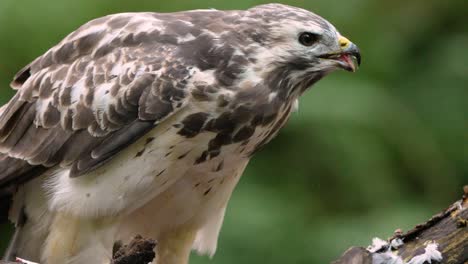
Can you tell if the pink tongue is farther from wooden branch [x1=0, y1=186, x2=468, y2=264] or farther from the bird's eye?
wooden branch [x1=0, y1=186, x2=468, y2=264]

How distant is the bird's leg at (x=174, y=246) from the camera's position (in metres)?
5.96

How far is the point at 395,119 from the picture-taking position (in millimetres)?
7055

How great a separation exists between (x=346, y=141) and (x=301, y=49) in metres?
1.73

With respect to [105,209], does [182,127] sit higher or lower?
higher

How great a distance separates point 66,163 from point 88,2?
65.6 inches

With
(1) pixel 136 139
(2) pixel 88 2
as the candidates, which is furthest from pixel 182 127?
(2) pixel 88 2

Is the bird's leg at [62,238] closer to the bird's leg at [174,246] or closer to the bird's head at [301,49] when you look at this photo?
the bird's leg at [174,246]

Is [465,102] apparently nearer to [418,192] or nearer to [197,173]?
[418,192]

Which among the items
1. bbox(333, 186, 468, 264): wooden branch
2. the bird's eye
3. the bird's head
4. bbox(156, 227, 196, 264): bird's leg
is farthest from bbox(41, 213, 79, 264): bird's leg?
bbox(333, 186, 468, 264): wooden branch

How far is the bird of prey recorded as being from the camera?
5270mm

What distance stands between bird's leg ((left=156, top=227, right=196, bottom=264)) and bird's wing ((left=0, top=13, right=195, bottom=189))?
69 centimetres

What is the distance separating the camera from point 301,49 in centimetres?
530

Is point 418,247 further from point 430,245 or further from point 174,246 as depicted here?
point 174,246

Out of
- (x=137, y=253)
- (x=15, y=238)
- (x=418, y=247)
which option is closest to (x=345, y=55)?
(x=418, y=247)
